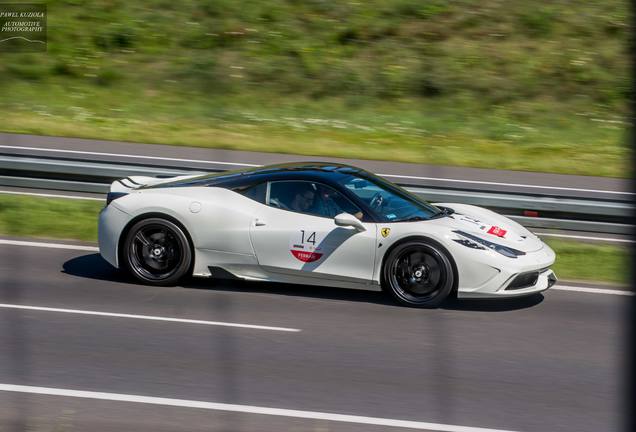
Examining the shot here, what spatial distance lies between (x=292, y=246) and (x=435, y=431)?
2897mm

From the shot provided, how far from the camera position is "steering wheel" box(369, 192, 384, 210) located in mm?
8086

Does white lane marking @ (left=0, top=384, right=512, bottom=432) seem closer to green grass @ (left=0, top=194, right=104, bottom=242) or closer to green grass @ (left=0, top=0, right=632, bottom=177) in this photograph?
green grass @ (left=0, top=194, right=104, bottom=242)

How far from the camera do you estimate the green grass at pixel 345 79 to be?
1606 centimetres

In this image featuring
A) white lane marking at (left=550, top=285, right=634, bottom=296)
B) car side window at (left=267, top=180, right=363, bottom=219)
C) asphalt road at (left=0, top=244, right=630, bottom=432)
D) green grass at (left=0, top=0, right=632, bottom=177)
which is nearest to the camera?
asphalt road at (left=0, top=244, right=630, bottom=432)

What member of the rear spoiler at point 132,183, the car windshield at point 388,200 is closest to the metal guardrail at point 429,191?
the rear spoiler at point 132,183

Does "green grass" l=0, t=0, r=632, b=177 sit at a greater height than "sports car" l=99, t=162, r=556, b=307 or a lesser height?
greater

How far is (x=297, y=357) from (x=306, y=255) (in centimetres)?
151

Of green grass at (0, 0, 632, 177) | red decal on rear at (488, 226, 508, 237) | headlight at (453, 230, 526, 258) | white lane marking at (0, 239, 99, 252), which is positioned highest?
green grass at (0, 0, 632, 177)

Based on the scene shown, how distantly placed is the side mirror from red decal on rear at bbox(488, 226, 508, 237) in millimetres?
1154

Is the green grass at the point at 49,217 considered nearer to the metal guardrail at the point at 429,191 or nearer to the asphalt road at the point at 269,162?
the metal guardrail at the point at 429,191

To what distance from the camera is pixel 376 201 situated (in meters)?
8.14

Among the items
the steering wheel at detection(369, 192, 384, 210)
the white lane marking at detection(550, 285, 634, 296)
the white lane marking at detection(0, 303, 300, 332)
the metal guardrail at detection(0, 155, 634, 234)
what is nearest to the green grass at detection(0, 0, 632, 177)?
the metal guardrail at detection(0, 155, 634, 234)

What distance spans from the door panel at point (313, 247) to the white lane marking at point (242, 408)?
2.44m

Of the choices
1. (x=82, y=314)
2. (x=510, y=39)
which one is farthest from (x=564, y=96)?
(x=82, y=314)
